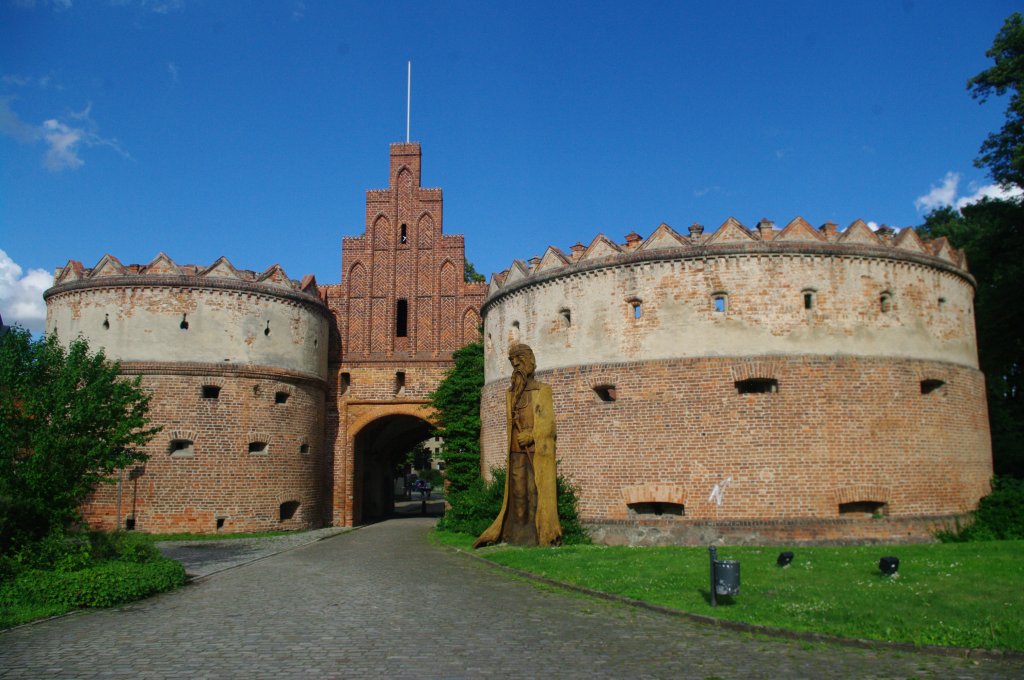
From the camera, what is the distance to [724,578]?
33.0 ft

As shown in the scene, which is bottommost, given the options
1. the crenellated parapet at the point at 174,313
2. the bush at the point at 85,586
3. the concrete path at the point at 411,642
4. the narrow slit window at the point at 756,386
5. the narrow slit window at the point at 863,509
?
the concrete path at the point at 411,642

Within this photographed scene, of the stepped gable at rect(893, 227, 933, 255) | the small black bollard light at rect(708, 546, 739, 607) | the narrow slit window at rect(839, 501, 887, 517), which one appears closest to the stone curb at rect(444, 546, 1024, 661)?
the small black bollard light at rect(708, 546, 739, 607)

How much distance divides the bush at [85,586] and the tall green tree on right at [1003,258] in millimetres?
22980

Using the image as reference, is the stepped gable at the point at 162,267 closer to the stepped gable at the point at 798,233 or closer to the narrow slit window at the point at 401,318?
the narrow slit window at the point at 401,318

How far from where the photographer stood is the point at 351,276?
29.7 meters

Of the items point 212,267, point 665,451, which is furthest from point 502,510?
point 212,267

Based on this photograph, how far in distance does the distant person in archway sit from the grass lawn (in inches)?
36.7

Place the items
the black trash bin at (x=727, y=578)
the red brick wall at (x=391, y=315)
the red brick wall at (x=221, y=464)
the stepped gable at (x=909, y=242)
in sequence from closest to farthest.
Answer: the black trash bin at (x=727, y=578) < the stepped gable at (x=909, y=242) < the red brick wall at (x=221, y=464) < the red brick wall at (x=391, y=315)

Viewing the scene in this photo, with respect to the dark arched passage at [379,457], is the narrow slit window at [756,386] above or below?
above

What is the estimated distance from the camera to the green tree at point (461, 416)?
25.2 m

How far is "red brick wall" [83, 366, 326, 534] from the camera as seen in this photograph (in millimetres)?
22828

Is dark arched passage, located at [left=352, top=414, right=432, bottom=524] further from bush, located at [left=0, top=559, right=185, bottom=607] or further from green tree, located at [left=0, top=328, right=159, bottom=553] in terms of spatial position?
bush, located at [left=0, top=559, right=185, bottom=607]

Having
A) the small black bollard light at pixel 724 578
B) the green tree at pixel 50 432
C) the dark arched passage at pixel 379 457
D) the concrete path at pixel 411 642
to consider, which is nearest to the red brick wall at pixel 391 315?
the dark arched passage at pixel 379 457

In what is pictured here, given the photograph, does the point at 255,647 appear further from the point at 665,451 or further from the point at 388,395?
the point at 388,395
